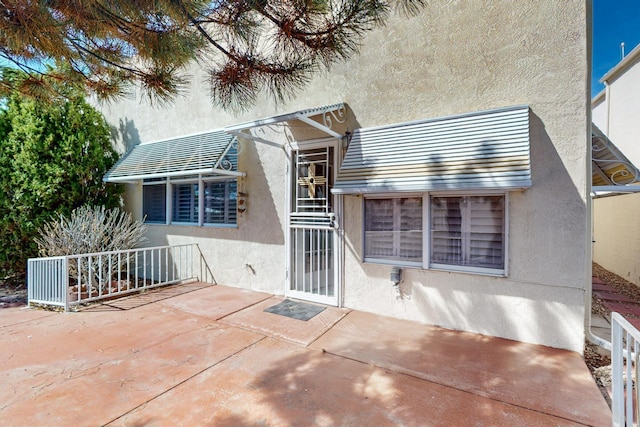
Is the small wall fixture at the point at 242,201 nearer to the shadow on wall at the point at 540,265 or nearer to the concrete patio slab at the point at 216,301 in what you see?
the concrete patio slab at the point at 216,301

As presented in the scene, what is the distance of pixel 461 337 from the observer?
4.96 metres

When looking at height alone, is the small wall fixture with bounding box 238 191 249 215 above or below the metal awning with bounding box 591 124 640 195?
below

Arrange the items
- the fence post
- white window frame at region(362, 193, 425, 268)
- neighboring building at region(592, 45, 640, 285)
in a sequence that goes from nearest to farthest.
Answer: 1. the fence post
2. white window frame at region(362, 193, 425, 268)
3. neighboring building at region(592, 45, 640, 285)

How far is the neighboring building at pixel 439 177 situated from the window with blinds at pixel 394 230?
0.03m

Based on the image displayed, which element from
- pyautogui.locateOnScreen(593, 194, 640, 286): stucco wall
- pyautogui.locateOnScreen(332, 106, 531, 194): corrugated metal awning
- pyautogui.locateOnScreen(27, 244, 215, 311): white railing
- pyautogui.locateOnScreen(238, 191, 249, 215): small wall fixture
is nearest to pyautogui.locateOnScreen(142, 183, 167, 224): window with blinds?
pyautogui.locateOnScreen(27, 244, 215, 311): white railing

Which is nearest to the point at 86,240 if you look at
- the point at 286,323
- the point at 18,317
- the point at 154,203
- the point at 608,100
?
the point at 18,317

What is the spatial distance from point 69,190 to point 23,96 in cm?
531

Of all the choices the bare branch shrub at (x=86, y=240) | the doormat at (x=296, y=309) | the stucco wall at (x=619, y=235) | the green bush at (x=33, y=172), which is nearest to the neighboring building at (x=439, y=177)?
the doormat at (x=296, y=309)

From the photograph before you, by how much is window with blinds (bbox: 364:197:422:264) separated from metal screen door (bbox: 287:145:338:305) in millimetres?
819

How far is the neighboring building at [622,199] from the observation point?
9039mm

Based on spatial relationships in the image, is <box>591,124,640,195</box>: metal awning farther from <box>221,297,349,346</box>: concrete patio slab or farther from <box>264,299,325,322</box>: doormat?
<box>264,299,325,322</box>: doormat

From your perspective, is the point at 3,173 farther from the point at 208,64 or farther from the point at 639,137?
the point at 639,137

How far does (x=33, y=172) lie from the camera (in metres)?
8.39

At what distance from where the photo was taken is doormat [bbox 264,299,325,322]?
19.5ft
